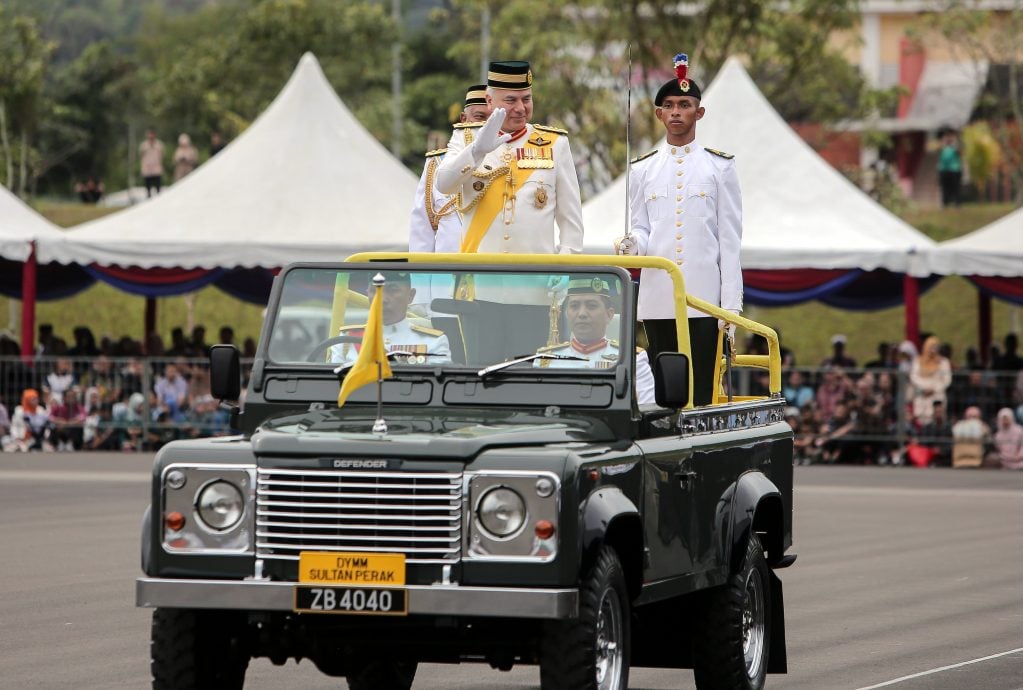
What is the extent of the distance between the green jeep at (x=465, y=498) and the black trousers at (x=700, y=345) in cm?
40

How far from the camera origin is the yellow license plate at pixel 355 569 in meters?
7.55

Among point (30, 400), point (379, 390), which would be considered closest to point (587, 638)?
point (379, 390)

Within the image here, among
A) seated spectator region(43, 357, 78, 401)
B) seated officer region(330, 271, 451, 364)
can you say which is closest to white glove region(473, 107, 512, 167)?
seated officer region(330, 271, 451, 364)

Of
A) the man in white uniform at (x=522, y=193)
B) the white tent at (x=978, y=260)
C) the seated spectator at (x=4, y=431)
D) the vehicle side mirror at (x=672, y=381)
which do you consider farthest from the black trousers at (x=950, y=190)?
the vehicle side mirror at (x=672, y=381)

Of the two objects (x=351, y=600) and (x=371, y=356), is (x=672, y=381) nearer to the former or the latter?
(x=371, y=356)

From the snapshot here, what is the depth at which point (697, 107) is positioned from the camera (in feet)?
37.0

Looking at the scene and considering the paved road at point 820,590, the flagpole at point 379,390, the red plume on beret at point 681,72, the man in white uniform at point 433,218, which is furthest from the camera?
the man in white uniform at point 433,218

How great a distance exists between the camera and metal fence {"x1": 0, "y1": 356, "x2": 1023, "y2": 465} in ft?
85.1

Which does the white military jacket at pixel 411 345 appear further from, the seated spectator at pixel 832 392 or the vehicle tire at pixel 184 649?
the seated spectator at pixel 832 392

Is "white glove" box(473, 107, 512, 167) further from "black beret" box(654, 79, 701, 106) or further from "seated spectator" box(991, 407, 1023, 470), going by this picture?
"seated spectator" box(991, 407, 1023, 470)

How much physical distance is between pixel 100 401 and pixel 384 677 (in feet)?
59.8

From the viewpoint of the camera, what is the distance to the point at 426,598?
7.47 m

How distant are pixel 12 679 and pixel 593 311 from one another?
131 inches

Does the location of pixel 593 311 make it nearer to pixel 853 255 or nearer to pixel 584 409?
pixel 584 409
